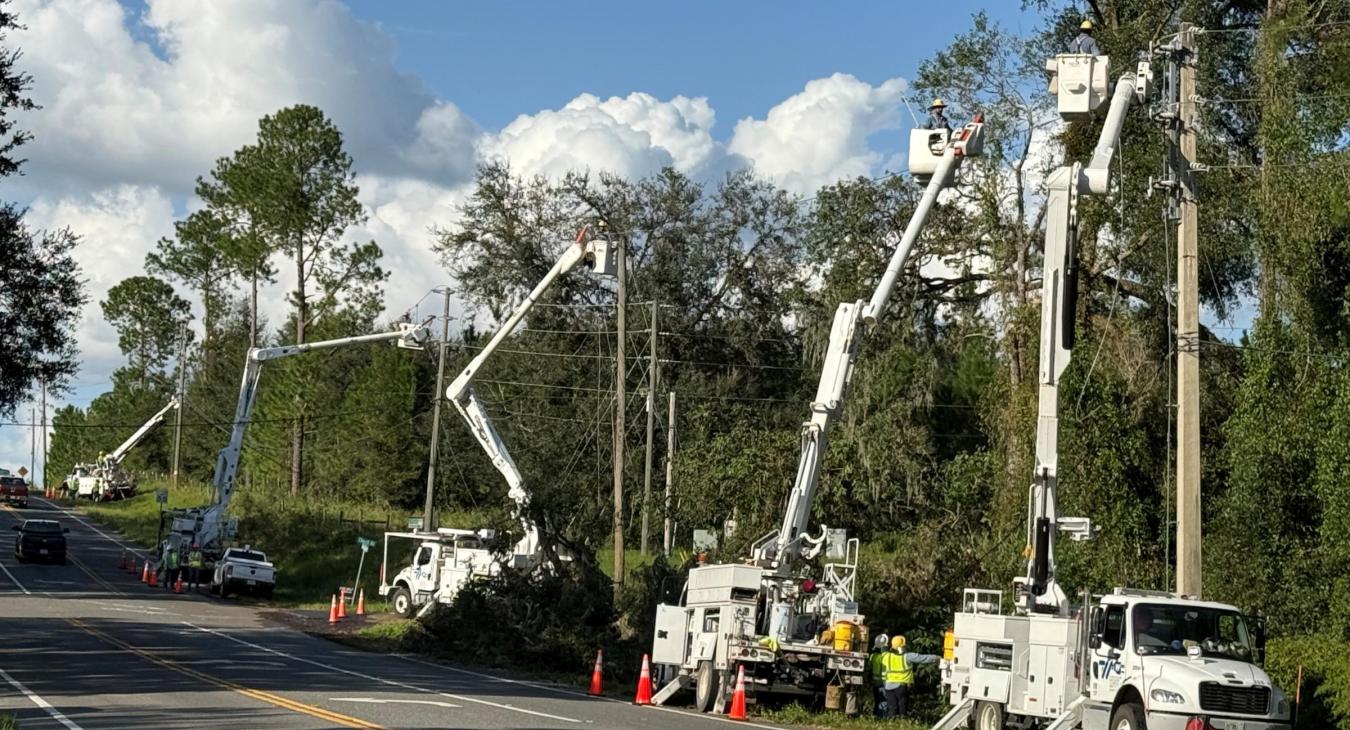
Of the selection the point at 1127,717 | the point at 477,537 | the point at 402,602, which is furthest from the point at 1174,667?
Answer: the point at 402,602

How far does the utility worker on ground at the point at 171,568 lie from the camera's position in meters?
58.6

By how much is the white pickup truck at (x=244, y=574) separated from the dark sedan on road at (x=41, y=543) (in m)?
12.6

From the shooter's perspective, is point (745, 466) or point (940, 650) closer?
point (940, 650)

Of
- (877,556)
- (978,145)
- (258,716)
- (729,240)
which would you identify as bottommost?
(258,716)

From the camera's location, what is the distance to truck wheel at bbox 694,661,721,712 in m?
25.9

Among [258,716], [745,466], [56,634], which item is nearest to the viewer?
[258,716]

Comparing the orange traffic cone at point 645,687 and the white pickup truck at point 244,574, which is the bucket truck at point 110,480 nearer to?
the white pickup truck at point 244,574

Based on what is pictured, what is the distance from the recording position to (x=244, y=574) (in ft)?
179

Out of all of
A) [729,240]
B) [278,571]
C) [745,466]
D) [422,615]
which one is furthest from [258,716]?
[729,240]

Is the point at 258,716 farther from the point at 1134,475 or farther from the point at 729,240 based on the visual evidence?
the point at 729,240

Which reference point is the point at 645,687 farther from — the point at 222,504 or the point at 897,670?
the point at 222,504

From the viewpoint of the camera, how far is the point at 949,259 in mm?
41438

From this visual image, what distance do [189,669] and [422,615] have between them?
11.6 meters

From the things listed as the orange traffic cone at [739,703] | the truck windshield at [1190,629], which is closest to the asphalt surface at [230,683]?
the orange traffic cone at [739,703]
